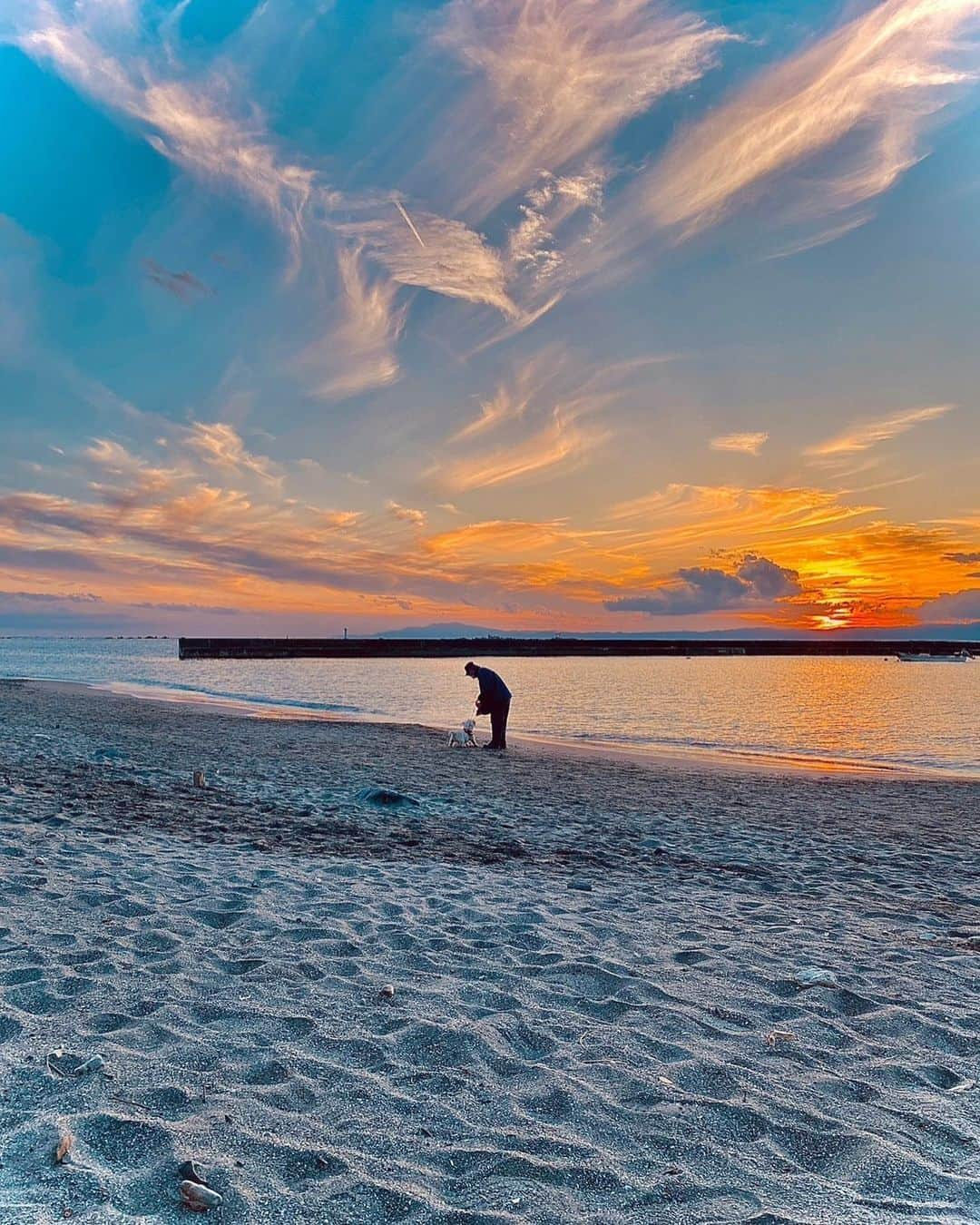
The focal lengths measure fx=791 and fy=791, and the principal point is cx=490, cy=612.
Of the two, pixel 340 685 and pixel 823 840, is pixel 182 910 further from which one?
pixel 340 685

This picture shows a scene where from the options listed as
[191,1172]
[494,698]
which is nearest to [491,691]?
[494,698]

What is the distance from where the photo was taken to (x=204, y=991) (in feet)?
15.2

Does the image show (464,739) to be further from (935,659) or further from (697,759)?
(935,659)

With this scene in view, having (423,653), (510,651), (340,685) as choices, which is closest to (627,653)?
(510,651)

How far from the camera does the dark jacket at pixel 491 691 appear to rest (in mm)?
18812

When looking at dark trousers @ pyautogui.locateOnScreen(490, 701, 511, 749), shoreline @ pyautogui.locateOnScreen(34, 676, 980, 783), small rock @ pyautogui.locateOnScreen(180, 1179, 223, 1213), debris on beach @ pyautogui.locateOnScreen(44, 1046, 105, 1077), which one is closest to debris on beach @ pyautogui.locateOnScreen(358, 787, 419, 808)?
A: dark trousers @ pyautogui.locateOnScreen(490, 701, 511, 749)

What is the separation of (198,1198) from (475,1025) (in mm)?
1872

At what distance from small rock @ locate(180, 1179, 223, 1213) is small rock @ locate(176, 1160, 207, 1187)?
2.8 inches

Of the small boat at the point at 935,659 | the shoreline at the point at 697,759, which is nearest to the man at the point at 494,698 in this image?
the shoreline at the point at 697,759

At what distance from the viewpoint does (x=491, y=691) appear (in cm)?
1888

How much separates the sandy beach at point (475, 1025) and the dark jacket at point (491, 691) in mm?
8757

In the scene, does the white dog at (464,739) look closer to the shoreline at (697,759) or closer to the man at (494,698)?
the man at (494,698)

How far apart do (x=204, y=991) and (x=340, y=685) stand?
46375 mm

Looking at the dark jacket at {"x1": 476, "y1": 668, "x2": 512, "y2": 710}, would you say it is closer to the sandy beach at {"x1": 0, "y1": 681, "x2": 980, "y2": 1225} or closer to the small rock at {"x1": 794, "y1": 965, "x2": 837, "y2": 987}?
the sandy beach at {"x1": 0, "y1": 681, "x2": 980, "y2": 1225}
